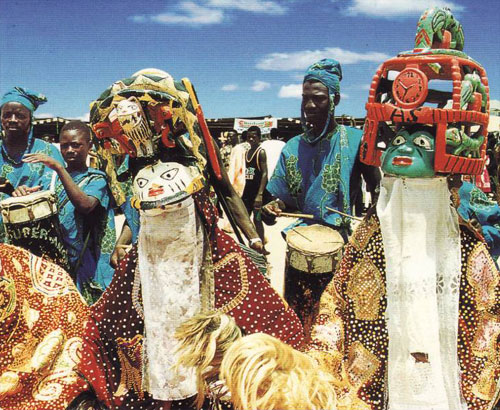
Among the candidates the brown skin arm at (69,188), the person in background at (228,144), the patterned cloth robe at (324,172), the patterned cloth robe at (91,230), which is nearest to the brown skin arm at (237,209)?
the patterned cloth robe at (324,172)

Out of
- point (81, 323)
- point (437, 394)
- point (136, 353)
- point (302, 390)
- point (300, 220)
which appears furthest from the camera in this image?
point (300, 220)

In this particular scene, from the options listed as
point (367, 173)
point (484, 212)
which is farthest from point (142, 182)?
point (484, 212)

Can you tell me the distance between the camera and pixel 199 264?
7.69 ft

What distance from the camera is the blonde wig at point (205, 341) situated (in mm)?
1618

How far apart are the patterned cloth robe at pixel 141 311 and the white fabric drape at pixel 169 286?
11 cm

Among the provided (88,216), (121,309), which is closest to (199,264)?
(121,309)

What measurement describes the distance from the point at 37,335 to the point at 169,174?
3.44 ft

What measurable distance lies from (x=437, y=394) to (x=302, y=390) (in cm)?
81

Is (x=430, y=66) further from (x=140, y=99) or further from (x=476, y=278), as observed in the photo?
(x=140, y=99)

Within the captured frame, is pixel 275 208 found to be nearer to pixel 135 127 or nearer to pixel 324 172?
pixel 324 172

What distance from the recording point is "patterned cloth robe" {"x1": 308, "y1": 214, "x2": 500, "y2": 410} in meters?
2.31

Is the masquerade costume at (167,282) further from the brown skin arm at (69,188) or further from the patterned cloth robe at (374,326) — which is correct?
the brown skin arm at (69,188)

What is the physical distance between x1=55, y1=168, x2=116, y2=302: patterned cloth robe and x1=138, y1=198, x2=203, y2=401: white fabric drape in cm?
183

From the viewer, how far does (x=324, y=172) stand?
12.2ft
